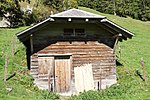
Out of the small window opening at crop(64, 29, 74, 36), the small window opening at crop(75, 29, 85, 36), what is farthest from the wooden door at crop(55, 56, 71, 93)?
the small window opening at crop(75, 29, 85, 36)

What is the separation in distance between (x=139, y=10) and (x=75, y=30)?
5818cm

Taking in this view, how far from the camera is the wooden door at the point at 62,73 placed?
20.0 m

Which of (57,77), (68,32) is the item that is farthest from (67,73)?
(68,32)

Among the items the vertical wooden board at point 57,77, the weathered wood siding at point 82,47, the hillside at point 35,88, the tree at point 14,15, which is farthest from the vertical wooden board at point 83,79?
the tree at point 14,15

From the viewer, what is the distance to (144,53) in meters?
34.5

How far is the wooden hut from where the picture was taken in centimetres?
1964

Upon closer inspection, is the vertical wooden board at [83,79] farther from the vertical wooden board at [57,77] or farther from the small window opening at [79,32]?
the small window opening at [79,32]

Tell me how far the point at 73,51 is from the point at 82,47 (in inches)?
27.3

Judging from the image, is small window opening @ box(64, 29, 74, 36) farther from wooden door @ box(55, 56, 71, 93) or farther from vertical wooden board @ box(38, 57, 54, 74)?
vertical wooden board @ box(38, 57, 54, 74)

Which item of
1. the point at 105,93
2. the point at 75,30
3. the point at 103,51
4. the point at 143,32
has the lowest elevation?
the point at 143,32

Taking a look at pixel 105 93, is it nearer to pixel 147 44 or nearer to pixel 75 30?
pixel 75 30

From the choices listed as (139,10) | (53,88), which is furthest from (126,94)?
(139,10)

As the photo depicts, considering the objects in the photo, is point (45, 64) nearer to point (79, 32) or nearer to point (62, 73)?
point (62, 73)

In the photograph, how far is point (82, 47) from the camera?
2061cm
